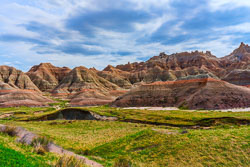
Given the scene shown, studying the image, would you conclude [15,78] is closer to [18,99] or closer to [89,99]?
[18,99]

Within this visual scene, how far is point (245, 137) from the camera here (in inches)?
558

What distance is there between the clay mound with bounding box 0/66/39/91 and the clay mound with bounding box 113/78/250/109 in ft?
376

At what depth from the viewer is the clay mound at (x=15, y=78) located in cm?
16831

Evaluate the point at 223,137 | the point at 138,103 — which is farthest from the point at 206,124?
the point at 138,103

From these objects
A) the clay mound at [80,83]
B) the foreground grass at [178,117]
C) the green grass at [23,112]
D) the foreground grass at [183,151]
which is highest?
the clay mound at [80,83]

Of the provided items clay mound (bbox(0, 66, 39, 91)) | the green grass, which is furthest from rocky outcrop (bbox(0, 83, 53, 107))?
clay mound (bbox(0, 66, 39, 91))

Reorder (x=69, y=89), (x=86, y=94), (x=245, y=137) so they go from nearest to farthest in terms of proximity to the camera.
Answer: (x=245, y=137) < (x=86, y=94) < (x=69, y=89)

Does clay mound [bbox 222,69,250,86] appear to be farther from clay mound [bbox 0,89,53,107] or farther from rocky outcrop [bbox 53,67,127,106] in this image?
clay mound [bbox 0,89,53,107]

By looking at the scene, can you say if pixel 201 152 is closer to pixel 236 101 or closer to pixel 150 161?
pixel 150 161

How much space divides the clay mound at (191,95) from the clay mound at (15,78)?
114571 millimetres

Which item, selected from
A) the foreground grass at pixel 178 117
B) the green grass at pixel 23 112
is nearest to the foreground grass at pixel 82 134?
the foreground grass at pixel 178 117

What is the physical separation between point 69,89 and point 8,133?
167 m

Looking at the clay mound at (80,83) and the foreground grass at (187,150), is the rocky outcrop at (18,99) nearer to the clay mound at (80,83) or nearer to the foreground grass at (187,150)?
the clay mound at (80,83)

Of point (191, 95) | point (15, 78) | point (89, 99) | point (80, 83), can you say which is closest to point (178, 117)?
point (191, 95)
